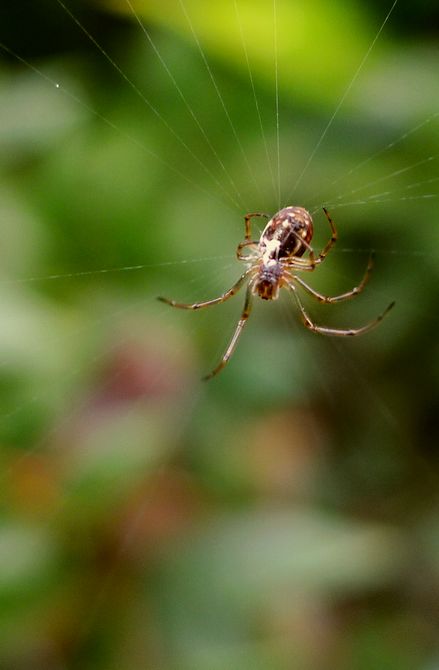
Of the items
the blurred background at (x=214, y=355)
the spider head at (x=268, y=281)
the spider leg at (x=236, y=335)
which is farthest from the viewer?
the spider head at (x=268, y=281)

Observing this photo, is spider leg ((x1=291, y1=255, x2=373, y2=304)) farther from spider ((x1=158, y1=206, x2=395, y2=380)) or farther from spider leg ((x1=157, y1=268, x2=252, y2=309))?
spider leg ((x1=157, y1=268, x2=252, y2=309))

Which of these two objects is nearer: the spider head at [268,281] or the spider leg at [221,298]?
the spider leg at [221,298]

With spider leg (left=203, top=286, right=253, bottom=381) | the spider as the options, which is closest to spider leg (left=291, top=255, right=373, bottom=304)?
the spider

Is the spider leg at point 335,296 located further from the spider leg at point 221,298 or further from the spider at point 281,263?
the spider leg at point 221,298

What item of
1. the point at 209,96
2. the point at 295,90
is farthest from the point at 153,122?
the point at 295,90

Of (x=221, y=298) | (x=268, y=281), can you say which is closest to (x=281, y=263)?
(x=268, y=281)

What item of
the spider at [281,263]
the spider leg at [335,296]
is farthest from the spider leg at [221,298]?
the spider leg at [335,296]
